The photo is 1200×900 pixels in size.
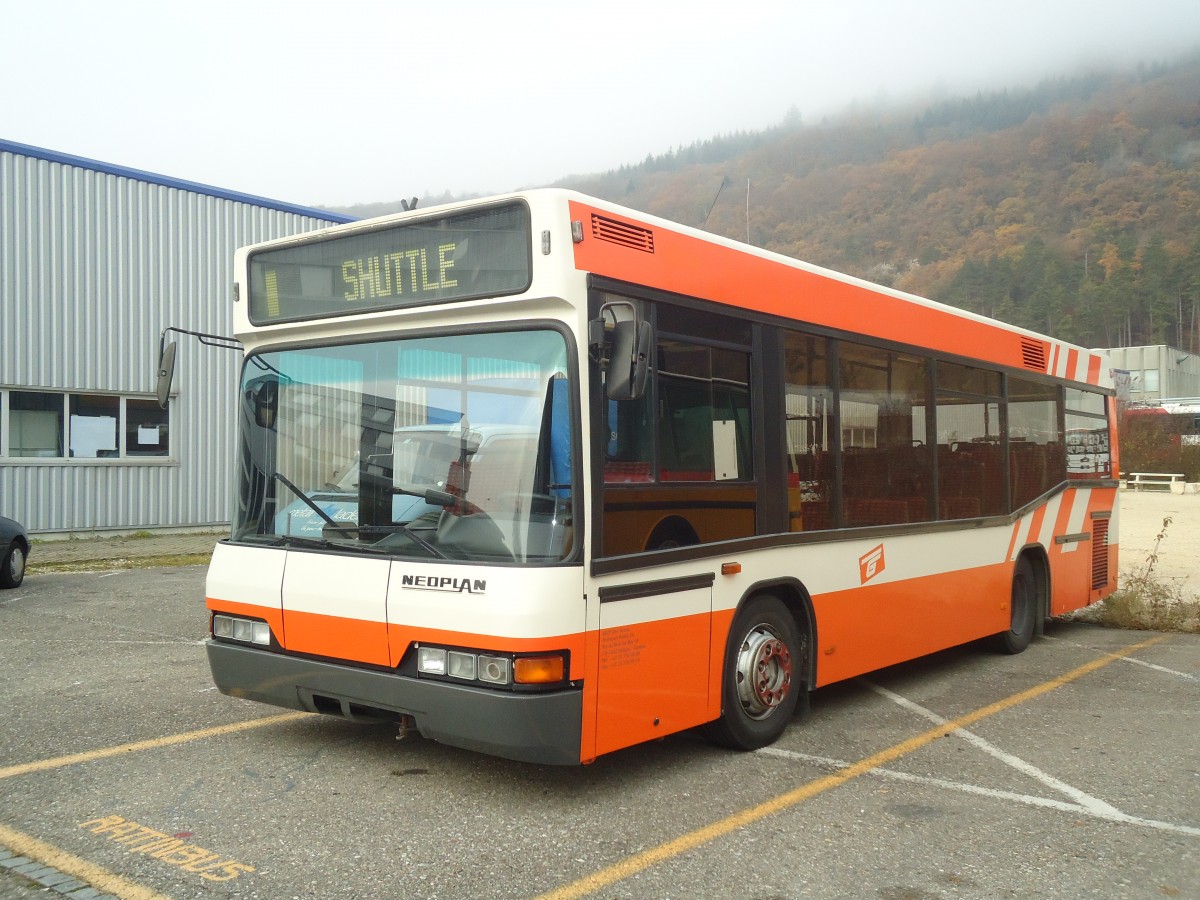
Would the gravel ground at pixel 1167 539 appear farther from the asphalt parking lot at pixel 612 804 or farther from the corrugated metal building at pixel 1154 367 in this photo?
the corrugated metal building at pixel 1154 367

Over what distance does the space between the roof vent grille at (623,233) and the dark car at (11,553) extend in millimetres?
10082

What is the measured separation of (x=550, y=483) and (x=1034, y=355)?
6.58 metres

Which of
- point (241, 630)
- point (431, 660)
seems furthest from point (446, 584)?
point (241, 630)

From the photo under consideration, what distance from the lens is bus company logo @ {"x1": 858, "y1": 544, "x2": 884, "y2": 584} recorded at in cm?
688

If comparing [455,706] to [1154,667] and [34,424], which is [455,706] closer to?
[1154,667]

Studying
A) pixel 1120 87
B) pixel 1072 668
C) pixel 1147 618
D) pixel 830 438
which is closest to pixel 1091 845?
pixel 830 438

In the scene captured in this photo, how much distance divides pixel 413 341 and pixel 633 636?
1.76 m

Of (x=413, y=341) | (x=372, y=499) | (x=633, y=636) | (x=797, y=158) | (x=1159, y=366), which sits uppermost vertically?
(x=797, y=158)

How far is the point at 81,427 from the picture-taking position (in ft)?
61.4

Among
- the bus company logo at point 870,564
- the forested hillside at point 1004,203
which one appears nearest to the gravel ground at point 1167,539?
the bus company logo at point 870,564

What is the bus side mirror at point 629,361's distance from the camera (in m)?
4.67

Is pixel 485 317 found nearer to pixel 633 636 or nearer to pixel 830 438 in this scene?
pixel 633 636

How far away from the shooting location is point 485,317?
16.3ft

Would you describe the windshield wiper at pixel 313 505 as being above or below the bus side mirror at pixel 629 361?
below
